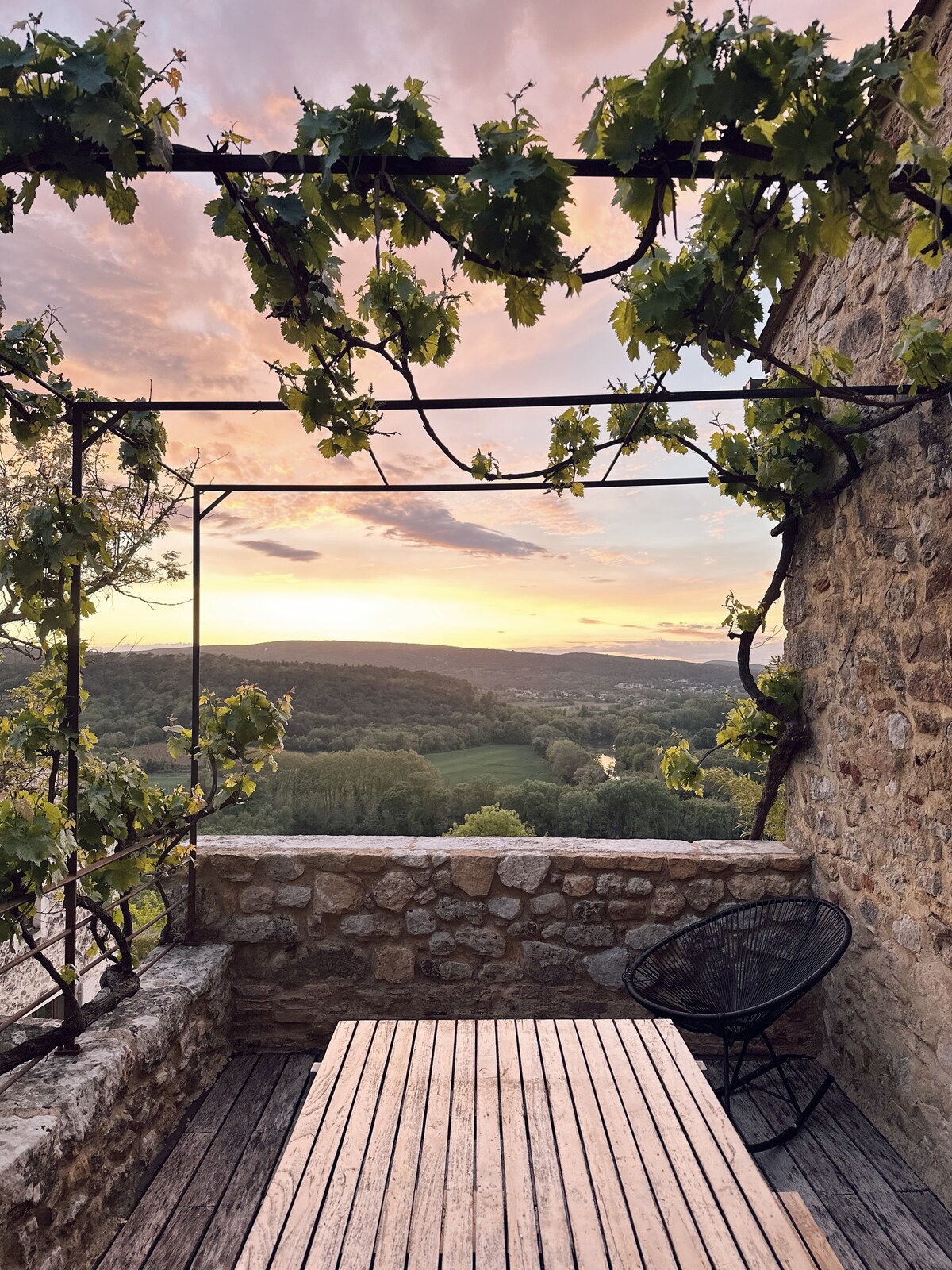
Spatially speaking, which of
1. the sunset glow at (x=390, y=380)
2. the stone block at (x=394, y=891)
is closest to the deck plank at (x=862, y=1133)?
the stone block at (x=394, y=891)

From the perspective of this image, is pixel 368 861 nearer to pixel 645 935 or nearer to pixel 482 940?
pixel 482 940

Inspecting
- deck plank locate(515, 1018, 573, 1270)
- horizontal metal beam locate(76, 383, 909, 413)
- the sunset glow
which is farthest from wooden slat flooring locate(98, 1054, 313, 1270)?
horizontal metal beam locate(76, 383, 909, 413)

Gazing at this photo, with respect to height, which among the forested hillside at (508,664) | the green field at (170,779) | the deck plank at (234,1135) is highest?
the forested hillside at (508,664)

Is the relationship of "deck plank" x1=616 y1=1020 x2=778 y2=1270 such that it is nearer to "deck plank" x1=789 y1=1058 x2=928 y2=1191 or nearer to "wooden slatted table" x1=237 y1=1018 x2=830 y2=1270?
"wooden slatted table" x1=237 y1=1018 x2=830 y2=1270

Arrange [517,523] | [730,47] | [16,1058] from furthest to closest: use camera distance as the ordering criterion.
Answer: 1. [517,523]
2. [16,1058]
3. [730,47]

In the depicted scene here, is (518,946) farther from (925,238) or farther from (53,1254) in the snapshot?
(925,238)

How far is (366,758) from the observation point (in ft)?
18.1

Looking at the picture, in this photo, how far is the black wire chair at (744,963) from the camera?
2443 millimetres

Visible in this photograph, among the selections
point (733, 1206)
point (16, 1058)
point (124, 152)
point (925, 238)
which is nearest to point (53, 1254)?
point (16, 1058)

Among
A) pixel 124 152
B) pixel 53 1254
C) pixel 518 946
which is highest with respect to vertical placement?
pixel 124 152

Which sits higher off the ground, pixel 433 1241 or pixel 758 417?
pixel 758 417

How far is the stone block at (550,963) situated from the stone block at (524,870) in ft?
0.80

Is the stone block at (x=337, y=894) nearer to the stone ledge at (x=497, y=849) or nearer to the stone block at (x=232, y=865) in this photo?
the stone ledge at (x=497, y=849)

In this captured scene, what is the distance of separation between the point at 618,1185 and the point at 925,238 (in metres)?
2.03
